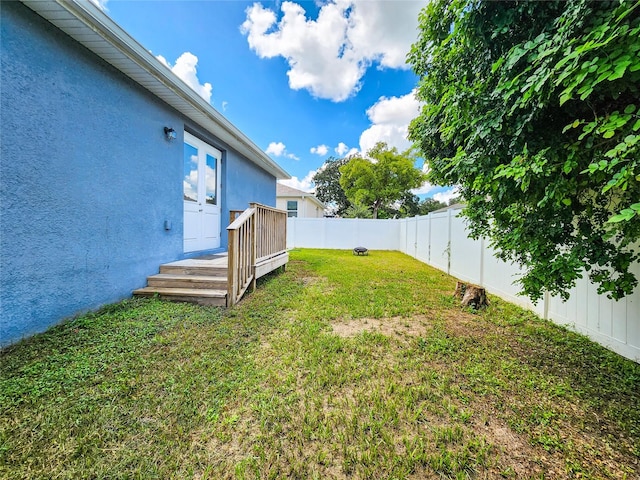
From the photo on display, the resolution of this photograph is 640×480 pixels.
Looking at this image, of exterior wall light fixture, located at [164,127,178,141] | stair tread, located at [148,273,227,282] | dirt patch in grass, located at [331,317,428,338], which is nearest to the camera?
dirt patch in grass, located at [331,317,428,338]

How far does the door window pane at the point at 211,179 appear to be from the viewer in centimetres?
624

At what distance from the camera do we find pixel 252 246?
482cm

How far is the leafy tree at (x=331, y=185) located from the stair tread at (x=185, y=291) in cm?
2989

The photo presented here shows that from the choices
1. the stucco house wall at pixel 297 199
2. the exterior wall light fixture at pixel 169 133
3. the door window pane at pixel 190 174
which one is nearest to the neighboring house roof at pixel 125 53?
the exterior wall light fixture at pixel 169 133

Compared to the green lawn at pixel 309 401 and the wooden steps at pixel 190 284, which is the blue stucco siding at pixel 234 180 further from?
the green lawn at pixel 309 401

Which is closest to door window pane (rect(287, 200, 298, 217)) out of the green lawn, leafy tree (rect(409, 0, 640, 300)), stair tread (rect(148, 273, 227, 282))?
stair tread (rect(148, 273, 227, 282))

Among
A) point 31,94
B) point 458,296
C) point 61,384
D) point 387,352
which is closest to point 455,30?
point 387,352

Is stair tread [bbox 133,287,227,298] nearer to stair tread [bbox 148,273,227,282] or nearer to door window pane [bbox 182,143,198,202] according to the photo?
stair tread [bbox 148,273,227,282]

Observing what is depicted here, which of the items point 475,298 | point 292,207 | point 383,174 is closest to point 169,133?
point 475,298

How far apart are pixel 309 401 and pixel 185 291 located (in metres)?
2.98

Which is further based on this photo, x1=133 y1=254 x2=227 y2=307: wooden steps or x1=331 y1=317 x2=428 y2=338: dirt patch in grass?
x1=133 y1=254 x2=227 y2=307: wooden steps

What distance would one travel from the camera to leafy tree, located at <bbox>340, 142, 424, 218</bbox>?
2255cm

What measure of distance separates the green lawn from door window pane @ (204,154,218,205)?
11.5 ft

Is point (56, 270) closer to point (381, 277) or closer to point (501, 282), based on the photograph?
point (381, 277)
